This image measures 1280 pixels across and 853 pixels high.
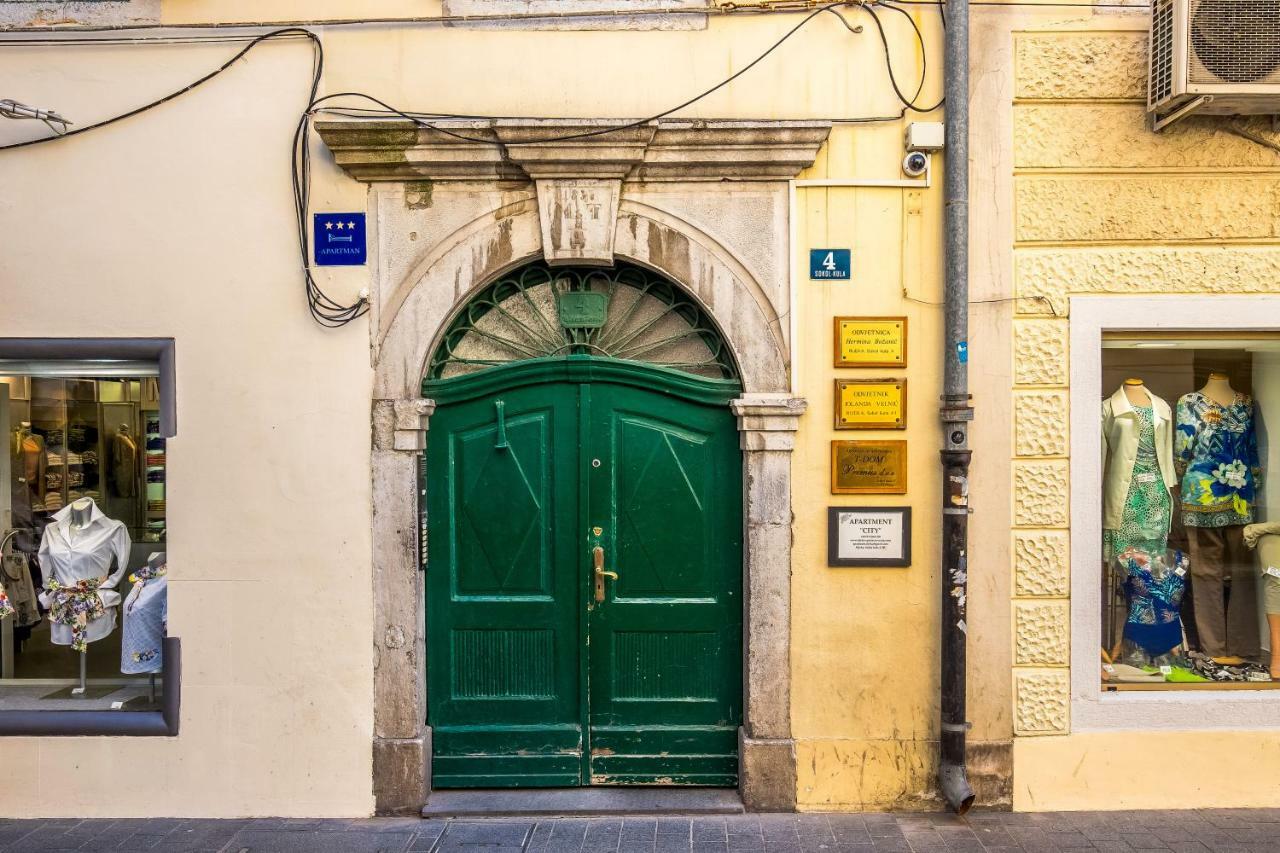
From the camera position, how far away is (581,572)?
4.68 m

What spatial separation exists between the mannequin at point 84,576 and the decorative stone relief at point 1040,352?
5098mm

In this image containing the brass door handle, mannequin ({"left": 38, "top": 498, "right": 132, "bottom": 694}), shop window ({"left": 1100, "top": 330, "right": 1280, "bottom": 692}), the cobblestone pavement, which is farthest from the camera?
mannequin ({"left": 38, "top": 498, "right": 132, "bottom": 694})

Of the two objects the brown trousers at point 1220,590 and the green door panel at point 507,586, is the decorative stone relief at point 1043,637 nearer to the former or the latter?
the brown trousers at point 1220,590

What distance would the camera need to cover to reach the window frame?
4.55m

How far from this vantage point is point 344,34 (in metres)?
4.54

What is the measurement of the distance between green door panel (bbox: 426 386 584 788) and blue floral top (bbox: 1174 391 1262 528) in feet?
11.4

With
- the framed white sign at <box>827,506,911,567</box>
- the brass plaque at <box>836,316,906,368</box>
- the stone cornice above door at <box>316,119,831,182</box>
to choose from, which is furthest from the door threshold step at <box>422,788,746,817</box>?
the stone cornice above door at <box>316,119,831,182</box>

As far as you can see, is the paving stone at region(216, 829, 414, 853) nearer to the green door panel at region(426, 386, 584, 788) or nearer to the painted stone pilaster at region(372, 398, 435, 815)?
the painted stone pilaster at region(372, 398, 435, 815)

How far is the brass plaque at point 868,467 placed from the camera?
4543 mm

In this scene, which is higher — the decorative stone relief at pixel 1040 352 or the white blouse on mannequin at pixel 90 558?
the decorative stone relief at pixel 1040 352

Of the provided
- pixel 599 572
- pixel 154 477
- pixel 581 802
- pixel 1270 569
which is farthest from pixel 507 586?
pixel 1270 569

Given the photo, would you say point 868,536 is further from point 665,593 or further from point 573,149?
point 573,149

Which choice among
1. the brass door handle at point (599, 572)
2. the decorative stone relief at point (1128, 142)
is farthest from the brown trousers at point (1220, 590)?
the brass door handle at point (599, 572)

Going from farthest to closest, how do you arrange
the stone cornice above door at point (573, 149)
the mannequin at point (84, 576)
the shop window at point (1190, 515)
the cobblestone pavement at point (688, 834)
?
the mannequin at point (84, 576), the shop window at point (1190, 515), the stone cornice above door at point (573, 149), the cobblestone pavement at point (688, 834)
